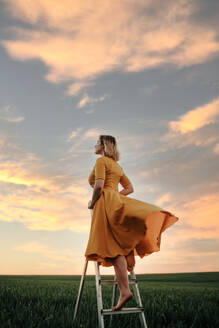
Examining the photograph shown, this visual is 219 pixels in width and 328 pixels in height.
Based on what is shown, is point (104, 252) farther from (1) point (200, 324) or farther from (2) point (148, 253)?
(1) point (200, 324)

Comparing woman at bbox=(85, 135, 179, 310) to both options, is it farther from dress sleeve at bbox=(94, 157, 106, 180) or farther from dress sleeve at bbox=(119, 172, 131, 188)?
dress sleeve at bbox=(119, 172, 131, 188)

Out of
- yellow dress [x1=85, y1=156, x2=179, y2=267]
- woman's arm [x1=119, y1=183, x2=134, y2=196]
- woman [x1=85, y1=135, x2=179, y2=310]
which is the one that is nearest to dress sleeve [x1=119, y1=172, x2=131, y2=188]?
woman's arm [x1=119, y1=183, x2=134, y2=196]

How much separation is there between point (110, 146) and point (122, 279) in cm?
214

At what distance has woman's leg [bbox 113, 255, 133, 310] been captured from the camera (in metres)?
3.88

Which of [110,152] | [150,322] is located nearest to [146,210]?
[110,152]

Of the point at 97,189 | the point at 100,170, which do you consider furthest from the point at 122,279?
the point at 100,170

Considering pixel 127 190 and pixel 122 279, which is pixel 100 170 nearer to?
pixel 127 190

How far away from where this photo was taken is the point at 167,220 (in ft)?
15.6

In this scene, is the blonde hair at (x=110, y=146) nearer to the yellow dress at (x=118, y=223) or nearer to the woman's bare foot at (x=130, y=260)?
the yellow dress at (x=118, y=223)

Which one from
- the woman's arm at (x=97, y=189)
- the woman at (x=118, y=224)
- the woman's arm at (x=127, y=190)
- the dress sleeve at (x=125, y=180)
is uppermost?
the dress sleeve at (x=125, y=180)

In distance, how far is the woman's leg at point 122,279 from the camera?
3883 millimetres

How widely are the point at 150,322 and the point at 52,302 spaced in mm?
2451

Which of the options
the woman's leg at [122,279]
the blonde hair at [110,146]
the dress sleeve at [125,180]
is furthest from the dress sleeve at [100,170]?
the woman's leg at [122,279]

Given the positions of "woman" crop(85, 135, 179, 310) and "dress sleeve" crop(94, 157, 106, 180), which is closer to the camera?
"woman" crop(85, 135, 179, 310)
